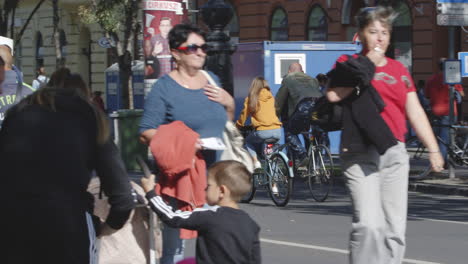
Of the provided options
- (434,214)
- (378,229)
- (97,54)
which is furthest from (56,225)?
(97,54)

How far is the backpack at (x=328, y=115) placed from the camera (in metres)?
6.78

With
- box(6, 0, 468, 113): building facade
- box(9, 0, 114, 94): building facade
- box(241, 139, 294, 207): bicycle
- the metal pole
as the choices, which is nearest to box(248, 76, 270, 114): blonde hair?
box(241, 139, 294, 207): bicycle

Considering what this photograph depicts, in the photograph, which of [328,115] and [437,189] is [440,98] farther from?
[328,115]

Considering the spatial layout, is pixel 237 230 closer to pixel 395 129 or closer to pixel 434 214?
pixel 395 129

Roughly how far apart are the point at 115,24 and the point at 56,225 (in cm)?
3061

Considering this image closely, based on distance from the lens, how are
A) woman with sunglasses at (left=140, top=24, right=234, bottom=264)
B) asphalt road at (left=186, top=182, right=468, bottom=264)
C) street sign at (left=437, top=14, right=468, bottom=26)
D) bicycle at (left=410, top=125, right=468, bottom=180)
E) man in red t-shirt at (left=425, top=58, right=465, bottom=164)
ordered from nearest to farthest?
1. woman with sunglasses at (left=140, top=24, right=234, bottom=264)
2. asphalt road at (left=186, top=182, right=468, bottom=264)
3. street sign at (left=437, top=14, right=468, bottom=26)
4. bicycle at (left=410, top=125, right=468, bottom=180)
5. man in red t-shirt at (left=425, top=58, right=465, bottom=164)

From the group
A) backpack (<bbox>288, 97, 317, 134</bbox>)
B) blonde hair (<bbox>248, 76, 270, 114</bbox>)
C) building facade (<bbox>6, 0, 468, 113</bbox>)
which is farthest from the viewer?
building facade (<bbox>6, 0, 468, 113</bbox>)

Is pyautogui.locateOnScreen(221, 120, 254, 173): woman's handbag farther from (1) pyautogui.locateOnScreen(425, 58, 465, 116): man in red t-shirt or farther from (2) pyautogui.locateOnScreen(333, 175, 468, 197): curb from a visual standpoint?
(1) pyautogui.locateOnScreen(425, 58, 465, 116): man in red t-shirt

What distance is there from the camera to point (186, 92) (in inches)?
254

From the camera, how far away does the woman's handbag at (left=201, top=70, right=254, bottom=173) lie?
261 inches

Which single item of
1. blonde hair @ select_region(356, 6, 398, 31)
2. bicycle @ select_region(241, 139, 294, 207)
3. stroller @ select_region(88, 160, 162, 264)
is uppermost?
blonde hair @ select_region(356, 6, 398, 31)

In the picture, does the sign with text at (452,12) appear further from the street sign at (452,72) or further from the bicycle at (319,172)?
the bicycle at (319,172)

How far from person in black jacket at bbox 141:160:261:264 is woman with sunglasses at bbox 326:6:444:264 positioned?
1249 mm

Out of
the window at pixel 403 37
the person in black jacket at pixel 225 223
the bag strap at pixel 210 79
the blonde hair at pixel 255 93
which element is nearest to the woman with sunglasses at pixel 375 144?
the bag strap at pixel 210 79
